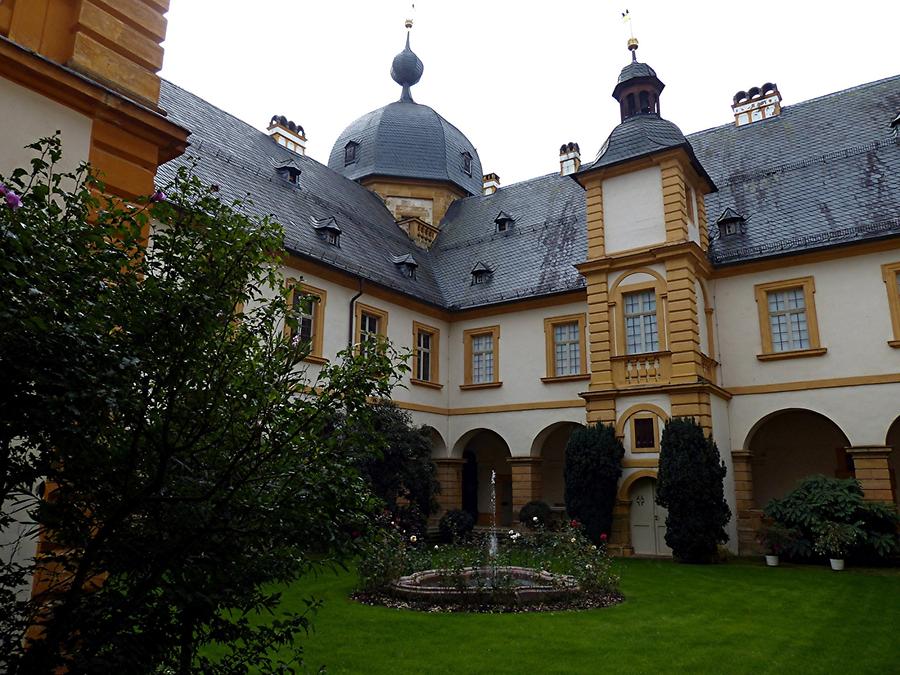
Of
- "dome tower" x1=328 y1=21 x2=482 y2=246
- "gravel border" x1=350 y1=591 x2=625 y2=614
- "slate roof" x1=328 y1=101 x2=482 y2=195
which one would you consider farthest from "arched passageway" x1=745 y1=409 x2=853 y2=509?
"slate roof" x1=328 y1=101 x2=482 y2=195

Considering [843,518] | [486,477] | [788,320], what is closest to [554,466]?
[486,477]

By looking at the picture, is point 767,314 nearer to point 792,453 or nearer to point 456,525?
point 792,453

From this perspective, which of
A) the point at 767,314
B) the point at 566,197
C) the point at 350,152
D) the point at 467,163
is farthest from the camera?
the point at 467,163

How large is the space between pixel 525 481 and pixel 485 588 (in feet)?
33.7

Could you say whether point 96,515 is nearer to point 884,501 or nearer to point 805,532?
point 805,532

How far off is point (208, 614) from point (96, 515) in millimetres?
705

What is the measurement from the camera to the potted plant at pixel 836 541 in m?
13.8

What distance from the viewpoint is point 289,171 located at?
2111 cm

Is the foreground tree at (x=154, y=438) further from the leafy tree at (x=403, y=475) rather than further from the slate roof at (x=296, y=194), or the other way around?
the slate roof at (x=296, y=194)

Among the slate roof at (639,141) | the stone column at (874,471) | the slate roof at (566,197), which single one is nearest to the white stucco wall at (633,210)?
the slate roof at (639,141)

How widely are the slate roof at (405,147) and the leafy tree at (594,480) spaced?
14247 mm

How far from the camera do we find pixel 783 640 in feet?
26.2

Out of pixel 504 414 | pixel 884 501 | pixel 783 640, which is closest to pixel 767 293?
pixel 884 501

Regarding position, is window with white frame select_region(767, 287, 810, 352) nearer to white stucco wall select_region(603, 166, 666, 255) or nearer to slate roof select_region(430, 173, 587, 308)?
white stucco wall select_region(603, 166, 666, 255)
